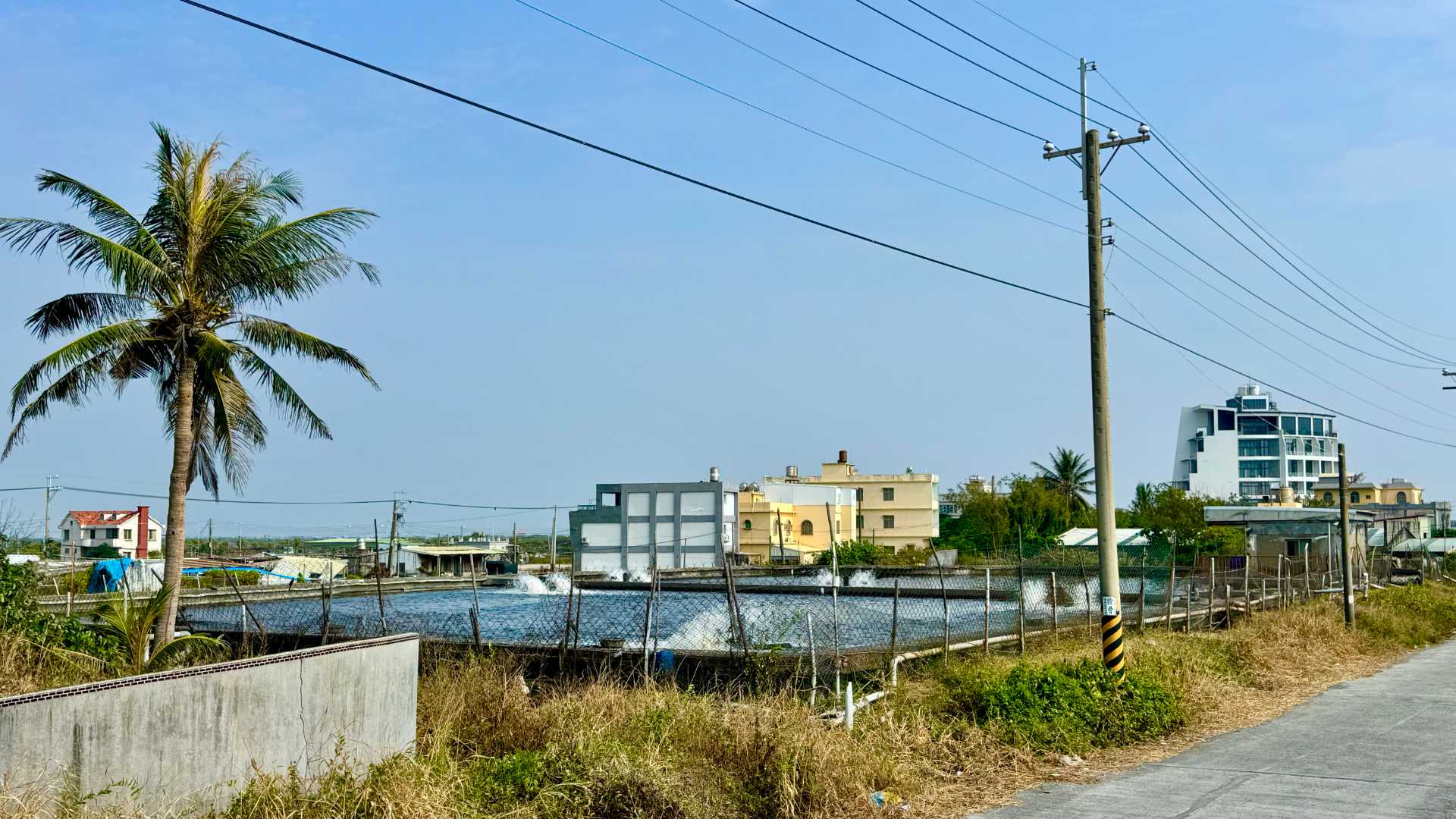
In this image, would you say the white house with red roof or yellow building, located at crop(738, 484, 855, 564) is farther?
the white house with red roof

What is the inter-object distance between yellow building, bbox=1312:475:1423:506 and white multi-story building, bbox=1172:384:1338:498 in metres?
3.37

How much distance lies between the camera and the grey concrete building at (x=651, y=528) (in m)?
72.7

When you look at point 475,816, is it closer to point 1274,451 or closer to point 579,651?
point 579,651

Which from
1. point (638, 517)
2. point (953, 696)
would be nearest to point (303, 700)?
point (953, 696)

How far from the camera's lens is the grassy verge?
31.4 feet

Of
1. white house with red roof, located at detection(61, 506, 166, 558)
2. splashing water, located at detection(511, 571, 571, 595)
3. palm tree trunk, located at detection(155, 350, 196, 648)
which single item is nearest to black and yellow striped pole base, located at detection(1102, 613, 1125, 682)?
palm tree trunk, located at detection(155, 350, 196, 648)

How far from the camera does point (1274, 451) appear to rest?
142m

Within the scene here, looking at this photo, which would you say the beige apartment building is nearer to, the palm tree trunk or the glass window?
the glass window

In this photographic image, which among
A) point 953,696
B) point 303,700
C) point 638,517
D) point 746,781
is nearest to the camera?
point 303,700

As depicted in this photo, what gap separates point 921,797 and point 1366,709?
9760 mm

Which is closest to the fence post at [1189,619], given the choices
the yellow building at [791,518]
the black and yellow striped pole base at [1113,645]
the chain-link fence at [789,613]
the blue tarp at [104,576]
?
the chain-link fence at [789,613]

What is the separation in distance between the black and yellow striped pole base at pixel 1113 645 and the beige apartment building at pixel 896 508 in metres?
81.7

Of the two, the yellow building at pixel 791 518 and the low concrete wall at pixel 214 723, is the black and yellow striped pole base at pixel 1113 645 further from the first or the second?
the yellow building at pixel 791 518

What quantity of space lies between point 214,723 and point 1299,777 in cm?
1019
